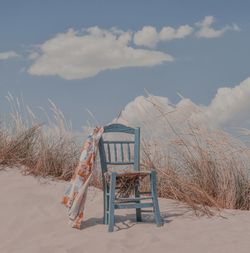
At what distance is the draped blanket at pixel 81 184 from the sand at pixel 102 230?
0.18 meters

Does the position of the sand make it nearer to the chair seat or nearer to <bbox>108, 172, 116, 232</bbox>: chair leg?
<bbox>108, 172, 116, 232</bbox>: chair leg

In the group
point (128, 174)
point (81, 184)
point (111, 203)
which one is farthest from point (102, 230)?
point (128, 174)

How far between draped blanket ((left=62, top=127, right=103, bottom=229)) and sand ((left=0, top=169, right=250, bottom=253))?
18 cm

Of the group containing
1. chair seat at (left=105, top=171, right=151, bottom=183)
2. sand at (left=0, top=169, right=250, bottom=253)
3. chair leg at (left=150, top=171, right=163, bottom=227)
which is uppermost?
chair seat at (left=105, top=171, right=151, bottom=183)

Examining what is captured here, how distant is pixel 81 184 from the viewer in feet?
19.7

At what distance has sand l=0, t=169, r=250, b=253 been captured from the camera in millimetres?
5164

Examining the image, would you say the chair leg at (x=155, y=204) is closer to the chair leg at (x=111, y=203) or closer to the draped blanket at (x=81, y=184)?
the chair leg at (x=111, y=203)

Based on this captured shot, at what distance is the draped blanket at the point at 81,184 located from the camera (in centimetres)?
596

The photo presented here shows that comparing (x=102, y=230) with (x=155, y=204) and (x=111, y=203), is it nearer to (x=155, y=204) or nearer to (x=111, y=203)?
(x=111, y=203)

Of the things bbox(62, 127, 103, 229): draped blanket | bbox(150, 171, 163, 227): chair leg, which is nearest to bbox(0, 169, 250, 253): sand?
bbox(150, 171, 163, 227): chair leg

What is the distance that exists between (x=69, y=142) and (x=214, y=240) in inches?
164

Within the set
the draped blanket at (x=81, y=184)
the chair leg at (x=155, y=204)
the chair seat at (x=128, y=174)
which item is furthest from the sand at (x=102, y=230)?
the chair seat at (x=128, y=174)

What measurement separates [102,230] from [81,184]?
56 centimetres

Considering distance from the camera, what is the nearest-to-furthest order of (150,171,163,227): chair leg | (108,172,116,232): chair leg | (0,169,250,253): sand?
1. (0,169,250,253): sand
2. (108,172,116,232): chair leg
3. (150,171,163,227): chair leg
